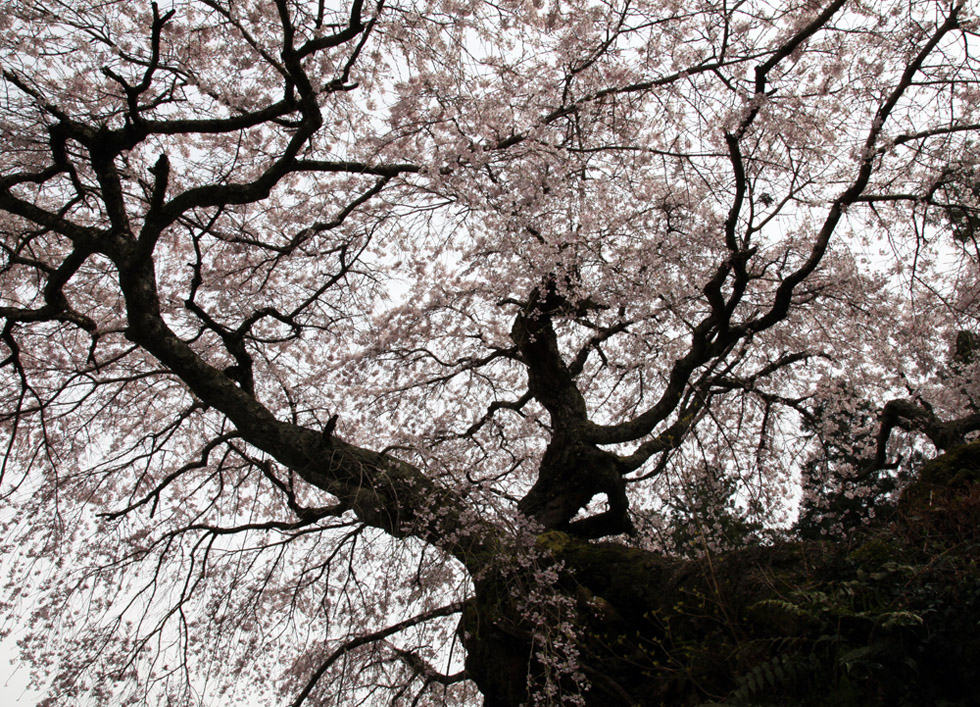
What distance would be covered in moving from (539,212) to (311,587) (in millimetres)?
4638

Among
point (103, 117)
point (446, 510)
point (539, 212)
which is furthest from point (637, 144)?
point (103, 117)

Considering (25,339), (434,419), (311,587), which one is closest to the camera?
(311,587)

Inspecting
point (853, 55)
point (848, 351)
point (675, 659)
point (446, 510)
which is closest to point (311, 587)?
point (446, 510)

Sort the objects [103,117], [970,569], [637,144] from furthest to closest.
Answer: [637,144] < [103,117] < [970,569]

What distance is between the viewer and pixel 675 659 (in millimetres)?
3680

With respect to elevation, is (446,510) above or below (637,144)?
below

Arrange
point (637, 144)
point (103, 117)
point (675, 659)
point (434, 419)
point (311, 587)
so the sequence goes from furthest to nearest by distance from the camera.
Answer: point (434, 419) → point (311, 587) → point (637, 144) → point (103, 117) → point (675, 659)

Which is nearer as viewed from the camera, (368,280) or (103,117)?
(103,117)

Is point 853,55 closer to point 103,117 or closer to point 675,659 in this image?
point 675,659

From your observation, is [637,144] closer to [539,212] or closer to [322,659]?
[539,212]

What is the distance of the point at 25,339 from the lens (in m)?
7.19

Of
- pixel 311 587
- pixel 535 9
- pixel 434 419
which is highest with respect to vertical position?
pixel 535 9

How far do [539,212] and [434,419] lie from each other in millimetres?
3220

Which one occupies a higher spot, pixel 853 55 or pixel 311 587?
pixel 853 55
